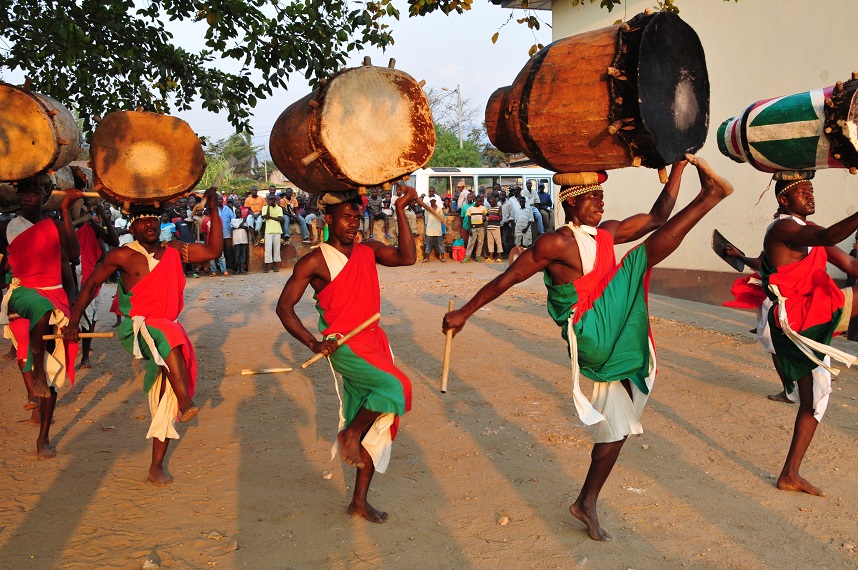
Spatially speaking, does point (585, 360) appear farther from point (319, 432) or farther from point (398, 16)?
point (398, 16)

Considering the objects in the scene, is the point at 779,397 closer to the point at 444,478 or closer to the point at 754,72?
the point at 444,478

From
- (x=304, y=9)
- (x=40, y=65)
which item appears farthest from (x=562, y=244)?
(x=40, y=65)

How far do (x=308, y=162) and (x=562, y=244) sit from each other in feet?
5.03

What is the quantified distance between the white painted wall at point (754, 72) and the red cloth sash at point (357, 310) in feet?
27.6

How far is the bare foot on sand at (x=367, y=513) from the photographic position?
477 cm

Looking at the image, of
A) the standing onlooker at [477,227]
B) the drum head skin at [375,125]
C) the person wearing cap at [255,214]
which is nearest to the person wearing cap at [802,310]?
the drum head skin at [375,125]

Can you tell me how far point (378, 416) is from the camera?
Answer: 4.77 meters

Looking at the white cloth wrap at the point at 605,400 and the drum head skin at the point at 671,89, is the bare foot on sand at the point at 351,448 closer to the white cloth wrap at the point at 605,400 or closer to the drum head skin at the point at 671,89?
the white cloth wrap at the point at 605,400

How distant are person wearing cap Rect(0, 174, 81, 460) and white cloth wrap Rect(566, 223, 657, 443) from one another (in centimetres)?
429

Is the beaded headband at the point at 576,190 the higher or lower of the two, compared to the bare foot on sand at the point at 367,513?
higher

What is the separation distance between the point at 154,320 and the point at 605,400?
316 cm

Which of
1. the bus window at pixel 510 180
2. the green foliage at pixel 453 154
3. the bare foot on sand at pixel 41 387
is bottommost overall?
the bare foot on sand at pixel 41 387

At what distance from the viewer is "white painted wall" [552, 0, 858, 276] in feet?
35.4

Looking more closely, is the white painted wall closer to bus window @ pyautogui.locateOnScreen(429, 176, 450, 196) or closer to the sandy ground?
the sandy ground
